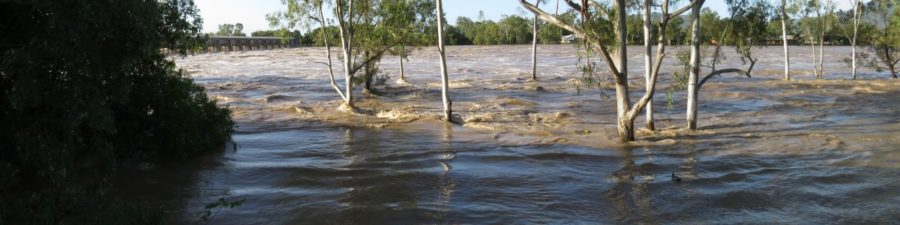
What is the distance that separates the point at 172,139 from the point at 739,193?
374 inches

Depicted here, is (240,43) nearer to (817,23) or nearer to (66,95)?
(817,23)

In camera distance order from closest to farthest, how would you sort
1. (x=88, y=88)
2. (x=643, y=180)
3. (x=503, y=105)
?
(x=88, y=88)
(x=643, y=180)
(x=503, y=105)

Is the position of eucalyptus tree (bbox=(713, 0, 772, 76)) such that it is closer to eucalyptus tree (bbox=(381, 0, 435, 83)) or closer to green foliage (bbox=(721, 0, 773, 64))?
green foliage (bbox=(721, 0, 773, 64))

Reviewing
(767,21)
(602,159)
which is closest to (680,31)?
(767,21)

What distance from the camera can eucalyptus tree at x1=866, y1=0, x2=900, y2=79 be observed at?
1220 inches

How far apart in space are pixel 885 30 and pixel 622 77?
24.3 metres

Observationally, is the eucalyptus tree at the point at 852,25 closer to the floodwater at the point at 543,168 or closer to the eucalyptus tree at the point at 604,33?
the floodwater at the point at 543,168

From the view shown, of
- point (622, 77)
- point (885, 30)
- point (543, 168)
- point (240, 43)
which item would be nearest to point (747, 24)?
point (622, 77)

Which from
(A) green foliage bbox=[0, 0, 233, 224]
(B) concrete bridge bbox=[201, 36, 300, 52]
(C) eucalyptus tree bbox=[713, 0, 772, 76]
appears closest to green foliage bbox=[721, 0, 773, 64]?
(C) eucalyptus tree bbox=[713, 0, 772, 76]

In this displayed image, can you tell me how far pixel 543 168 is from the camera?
42.7 feet

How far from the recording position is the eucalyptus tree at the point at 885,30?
31.0 meters

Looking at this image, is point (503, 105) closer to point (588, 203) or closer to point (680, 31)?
point (680, 31)

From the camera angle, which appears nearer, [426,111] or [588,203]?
[588,203]

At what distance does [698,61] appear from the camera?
1573 centimetres
